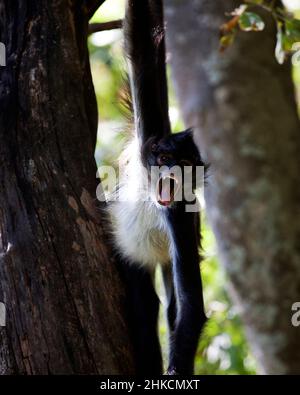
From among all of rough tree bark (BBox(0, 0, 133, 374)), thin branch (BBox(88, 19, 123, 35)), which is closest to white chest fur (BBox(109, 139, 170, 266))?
rough tree bark (BBox(0, 0, 133, 374))

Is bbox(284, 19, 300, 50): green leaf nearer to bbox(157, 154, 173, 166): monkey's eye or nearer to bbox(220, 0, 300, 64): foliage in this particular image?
bbox(220, 0, 300, 64): foliage

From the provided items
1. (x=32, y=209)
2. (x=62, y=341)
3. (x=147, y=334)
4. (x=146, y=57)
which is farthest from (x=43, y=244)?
(x=146, y=57)

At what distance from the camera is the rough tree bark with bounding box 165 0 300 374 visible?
6.31m

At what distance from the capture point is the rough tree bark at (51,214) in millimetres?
3102

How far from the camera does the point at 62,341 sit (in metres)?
3.09

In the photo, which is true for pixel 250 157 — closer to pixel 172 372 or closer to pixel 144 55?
pixel 144 55

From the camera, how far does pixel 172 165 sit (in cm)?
366

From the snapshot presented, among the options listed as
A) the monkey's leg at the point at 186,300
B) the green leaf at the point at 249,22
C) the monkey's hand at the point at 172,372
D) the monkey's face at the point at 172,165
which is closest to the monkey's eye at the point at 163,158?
the monkey's face at the point at 172,165

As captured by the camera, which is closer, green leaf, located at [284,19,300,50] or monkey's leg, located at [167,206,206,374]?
green leaf, located at [284,19,300,50]

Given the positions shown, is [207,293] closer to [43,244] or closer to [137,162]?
[137,162]

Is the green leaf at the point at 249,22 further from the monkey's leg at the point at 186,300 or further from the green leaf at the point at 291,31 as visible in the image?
the monkey's leg at the point at 186,300

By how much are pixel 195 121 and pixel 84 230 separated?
363 centimetres

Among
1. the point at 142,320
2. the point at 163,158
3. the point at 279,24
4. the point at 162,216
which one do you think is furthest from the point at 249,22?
the point at 142,320

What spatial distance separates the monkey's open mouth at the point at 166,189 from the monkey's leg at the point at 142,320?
1.12 ft
